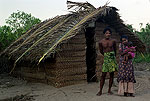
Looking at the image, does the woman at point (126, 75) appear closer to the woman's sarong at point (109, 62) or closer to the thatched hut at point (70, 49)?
the woman's sarong at point (109, 62)

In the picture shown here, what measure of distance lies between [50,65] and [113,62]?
215 cm

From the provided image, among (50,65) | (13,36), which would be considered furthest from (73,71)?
(13,36)

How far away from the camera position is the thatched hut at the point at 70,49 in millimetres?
5359

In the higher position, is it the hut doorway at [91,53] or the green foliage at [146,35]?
the green foliage at [146,35]

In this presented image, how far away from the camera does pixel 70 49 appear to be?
565 centimetres

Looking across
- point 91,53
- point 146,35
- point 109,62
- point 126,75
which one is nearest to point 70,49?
point 91,53

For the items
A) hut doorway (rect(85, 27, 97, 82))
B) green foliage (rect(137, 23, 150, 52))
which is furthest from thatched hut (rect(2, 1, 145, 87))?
green foliage (rect(137, 23, 150, 52))

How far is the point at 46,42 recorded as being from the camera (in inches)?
221

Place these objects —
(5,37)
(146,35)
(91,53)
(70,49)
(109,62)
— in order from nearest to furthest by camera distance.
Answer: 1. (109,62)
2. (70,49)
3. (91,53)
4. (5,37)
5. (146,35)

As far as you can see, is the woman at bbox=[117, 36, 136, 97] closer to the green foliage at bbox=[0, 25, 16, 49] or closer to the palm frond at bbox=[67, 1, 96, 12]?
the palm frond at bbox=[67, 1, 96, 12]

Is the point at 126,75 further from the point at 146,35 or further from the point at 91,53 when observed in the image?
the point at 146,35

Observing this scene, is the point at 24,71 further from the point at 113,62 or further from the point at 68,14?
the point at 113,62

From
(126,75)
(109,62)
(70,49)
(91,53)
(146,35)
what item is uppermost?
(146,35)

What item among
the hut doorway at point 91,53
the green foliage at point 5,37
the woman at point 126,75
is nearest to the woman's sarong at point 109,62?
the woman at point 126,75
